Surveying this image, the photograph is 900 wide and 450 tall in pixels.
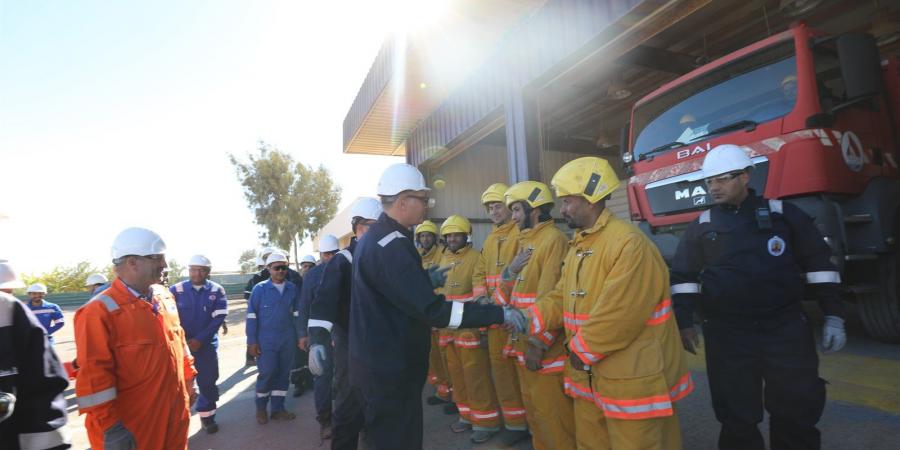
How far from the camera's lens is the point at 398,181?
2.60 meters

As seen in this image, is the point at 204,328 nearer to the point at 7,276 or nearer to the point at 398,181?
the point at 7,276

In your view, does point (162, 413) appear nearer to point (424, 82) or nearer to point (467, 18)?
point (467, 18)

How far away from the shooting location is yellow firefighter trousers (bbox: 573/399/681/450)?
206 cm

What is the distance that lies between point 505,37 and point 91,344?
6.41 m

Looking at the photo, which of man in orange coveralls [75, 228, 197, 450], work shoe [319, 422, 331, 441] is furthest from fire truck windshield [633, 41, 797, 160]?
man in orange coveralls [75, 228, 197, 450]

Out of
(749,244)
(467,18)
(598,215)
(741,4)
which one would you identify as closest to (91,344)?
(598,215)

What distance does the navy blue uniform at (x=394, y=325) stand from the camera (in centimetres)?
232

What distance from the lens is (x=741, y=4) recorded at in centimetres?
670

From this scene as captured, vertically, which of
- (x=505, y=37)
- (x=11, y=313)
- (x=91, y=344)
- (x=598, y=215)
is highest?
(x=505, y=37)

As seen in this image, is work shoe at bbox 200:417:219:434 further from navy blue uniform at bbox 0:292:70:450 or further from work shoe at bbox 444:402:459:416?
navy blue uniform at bbox 0:292:70:450

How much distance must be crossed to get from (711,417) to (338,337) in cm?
322

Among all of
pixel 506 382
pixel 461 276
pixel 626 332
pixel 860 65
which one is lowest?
pixel 506 382

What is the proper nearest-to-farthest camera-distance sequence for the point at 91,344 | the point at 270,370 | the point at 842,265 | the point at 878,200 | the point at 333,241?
the point at 91,344
the point at 842,265
the point at 878,200
the point at 270,370
the point at 333,241

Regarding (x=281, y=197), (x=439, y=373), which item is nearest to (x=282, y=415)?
(x=439, y=373)
